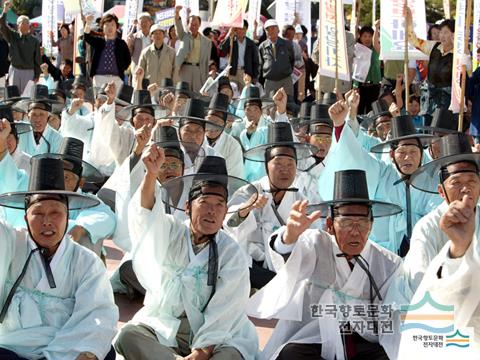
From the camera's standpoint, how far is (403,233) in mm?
6789

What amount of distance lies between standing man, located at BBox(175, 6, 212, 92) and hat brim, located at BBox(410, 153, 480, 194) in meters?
8.55

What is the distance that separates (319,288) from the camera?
4.40 metres

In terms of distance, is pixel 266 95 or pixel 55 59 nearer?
pixel 266 95

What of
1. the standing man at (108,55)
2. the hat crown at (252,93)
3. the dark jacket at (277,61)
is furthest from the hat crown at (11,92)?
the dark jacket at (277,61)

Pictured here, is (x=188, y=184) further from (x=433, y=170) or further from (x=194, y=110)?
(x=194, y=110)

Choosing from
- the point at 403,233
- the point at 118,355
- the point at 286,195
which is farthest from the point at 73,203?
the point at 403,233

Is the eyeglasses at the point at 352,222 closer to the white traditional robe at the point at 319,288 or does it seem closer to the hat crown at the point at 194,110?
the white traditional robe at the point at 319,288

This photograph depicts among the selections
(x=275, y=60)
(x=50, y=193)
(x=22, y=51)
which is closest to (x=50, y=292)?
(x=50, y=193)

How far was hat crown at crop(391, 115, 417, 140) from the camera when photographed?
23.0 ft

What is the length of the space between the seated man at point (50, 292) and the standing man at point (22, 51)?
10.3 m

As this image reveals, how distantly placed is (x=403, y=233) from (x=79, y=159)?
256cm

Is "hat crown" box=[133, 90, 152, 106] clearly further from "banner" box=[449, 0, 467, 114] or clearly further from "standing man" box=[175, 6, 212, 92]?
"standing man" box=[175, 6, 212, 92]

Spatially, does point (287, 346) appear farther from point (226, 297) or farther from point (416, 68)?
point (416, 68)

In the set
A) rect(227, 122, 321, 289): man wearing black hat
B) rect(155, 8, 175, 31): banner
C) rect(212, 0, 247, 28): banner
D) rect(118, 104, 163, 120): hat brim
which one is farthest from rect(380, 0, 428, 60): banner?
rect(155, 8, 175, 31): banner
